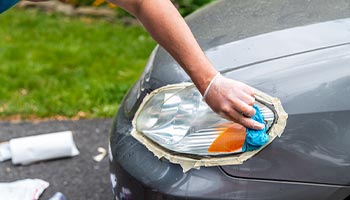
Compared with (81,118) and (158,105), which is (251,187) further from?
(81,118)

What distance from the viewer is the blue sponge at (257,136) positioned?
204cm

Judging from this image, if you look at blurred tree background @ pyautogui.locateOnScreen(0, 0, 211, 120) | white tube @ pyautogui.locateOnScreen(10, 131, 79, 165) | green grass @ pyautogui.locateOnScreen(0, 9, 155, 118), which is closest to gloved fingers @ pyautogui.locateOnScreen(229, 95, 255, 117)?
white tube @ pyautogui.locateOnScreen(10, 131, 79, 165)

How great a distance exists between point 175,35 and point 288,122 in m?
0.49

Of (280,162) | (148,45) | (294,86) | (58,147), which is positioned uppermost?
(294,86)

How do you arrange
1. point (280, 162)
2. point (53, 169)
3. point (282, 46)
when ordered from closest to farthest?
1. point (280, 162)
2. point (282, 46)
3. point (53, 169)

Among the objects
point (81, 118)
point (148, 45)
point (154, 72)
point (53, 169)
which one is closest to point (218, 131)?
point (154, 72)

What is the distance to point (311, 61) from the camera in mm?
2129

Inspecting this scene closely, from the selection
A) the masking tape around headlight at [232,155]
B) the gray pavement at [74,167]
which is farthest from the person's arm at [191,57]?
the gray pavement at [74,167]

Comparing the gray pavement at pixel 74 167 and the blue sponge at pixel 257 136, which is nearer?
the blue sponge at pixel 257 136

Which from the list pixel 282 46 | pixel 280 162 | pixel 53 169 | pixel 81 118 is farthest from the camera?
pixel 81 118

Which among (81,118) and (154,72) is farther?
(81,118)

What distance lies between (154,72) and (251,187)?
0.78 metres

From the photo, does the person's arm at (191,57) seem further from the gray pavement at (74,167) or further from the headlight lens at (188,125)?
the gray pavement at (74,167)

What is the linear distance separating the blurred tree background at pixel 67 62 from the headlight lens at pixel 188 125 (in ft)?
6.57
